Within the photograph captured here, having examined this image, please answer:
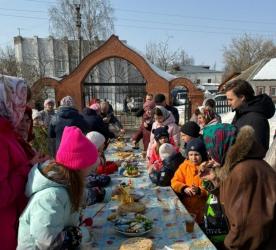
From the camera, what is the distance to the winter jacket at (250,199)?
2.13 meters

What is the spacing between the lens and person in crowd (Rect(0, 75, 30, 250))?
205cm

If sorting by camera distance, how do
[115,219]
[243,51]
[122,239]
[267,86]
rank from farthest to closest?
1. [243,51]
2. [267,86]
3. [115,219]
4. [122,239]

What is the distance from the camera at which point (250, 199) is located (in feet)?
7.05

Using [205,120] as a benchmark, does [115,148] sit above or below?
below

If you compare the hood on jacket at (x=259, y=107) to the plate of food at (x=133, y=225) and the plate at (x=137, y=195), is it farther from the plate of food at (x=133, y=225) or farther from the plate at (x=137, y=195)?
the plate of food at (x=133, y=225)

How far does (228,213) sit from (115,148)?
4.64m

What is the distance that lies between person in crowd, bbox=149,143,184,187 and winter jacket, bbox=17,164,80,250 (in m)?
2.06

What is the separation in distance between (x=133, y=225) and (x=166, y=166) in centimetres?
153

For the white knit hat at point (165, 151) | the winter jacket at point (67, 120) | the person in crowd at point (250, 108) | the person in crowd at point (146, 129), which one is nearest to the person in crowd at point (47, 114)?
the winter jacket at point (67, 120)

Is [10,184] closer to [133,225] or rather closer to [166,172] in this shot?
[133,225]

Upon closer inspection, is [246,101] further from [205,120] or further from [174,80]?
[174,80]

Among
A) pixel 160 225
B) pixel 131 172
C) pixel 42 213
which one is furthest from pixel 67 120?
pixel 42 213

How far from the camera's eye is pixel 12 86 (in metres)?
2.26

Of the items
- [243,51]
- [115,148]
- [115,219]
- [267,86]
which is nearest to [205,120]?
[115,148]
